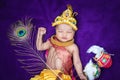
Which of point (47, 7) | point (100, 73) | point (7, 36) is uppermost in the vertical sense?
point (47, 7)

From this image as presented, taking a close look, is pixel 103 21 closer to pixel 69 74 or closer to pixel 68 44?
pixel 68 44

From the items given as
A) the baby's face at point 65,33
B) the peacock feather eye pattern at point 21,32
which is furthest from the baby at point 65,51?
the peacock feather eye pattern at point 21,32

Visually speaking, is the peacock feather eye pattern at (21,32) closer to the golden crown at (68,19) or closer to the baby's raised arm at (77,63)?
the golden crown at (68,19)

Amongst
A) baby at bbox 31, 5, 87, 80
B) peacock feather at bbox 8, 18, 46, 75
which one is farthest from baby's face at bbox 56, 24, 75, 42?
peacock feather at bbox 8, 18, 46, 75

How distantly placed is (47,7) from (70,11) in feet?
0.48

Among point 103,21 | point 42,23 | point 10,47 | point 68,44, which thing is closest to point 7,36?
point 10,47

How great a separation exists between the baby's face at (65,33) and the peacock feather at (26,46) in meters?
0.15

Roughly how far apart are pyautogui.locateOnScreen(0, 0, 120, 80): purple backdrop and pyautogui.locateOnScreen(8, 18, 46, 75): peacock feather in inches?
1.2

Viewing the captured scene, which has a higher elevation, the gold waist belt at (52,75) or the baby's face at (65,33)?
the baby's face at (65,33)

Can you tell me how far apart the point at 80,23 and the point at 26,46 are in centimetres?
33

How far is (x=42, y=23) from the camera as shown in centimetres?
187

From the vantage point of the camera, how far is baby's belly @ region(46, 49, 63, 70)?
1.81 metres

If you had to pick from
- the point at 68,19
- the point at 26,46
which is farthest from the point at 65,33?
the point at 26,46

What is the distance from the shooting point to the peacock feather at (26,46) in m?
1.84
